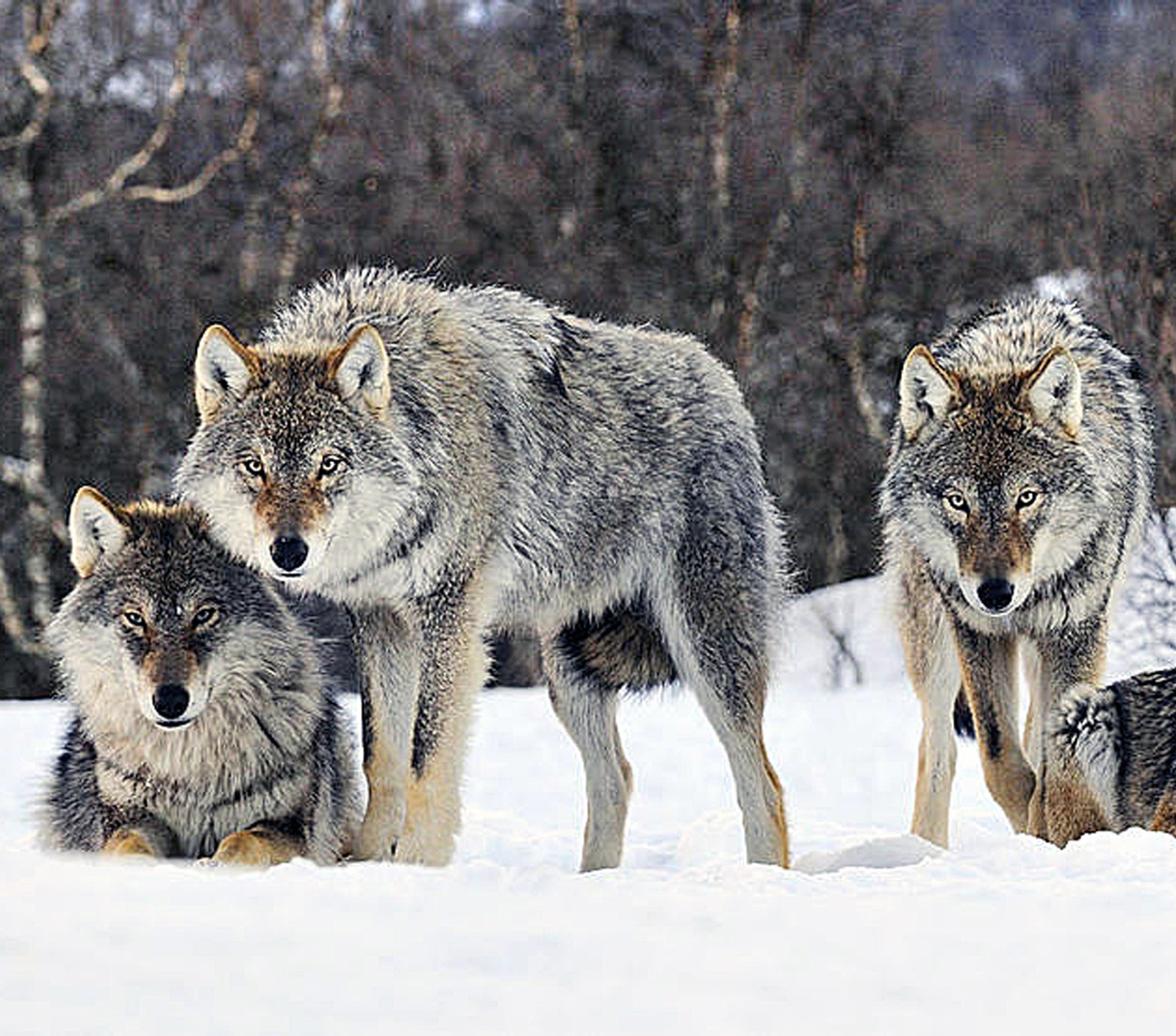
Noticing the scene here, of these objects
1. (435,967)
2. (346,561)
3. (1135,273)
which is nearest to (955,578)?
(346,561)

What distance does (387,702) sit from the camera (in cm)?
465

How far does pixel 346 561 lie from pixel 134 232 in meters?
12.3

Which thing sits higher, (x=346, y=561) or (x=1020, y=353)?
(x=1020, y=353)

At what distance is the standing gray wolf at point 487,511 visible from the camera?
13.9 feet

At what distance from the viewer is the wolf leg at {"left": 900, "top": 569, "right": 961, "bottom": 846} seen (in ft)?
18.0

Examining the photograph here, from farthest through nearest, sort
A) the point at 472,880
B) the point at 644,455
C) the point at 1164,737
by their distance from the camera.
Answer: the point at 644,455 → the point at 1164,737 → the point at 472,880

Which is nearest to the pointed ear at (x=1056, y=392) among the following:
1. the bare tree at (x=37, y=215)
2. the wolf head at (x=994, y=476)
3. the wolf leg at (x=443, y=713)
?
the wolf head at (x=994, y=476)

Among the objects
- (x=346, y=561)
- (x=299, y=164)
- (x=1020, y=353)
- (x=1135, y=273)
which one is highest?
(x=299, y=164)

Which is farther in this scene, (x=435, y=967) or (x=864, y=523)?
(x=864, y=523)

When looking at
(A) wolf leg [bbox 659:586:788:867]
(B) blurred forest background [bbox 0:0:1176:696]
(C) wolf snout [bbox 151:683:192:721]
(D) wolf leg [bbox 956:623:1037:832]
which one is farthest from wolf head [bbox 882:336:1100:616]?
(B) blurred forest background [bbox 0:0:1176:696]

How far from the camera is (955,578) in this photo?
498 centimetres

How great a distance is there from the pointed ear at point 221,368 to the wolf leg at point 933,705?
2386 mm

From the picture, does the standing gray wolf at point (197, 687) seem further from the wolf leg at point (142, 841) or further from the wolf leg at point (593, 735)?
the wolf leg at point (593, 735)

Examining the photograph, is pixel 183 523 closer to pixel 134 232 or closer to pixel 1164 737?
pixel 1164 737
